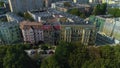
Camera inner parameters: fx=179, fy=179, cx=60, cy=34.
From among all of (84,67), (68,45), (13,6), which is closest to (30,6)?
(13,6)

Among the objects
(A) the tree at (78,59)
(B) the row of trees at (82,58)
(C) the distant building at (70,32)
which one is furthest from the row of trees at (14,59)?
(C) the distant building at (70,32)

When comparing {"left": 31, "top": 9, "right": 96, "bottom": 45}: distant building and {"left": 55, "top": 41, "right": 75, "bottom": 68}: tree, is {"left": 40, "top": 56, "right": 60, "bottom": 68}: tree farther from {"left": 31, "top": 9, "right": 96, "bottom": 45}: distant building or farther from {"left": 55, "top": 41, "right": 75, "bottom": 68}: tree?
{"left": 31, "top": 9, "right": 96, "bottom": 45}: distant building

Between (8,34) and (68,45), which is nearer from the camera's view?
(68,45)

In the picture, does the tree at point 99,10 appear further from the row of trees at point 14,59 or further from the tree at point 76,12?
the row of trees at point 14,59

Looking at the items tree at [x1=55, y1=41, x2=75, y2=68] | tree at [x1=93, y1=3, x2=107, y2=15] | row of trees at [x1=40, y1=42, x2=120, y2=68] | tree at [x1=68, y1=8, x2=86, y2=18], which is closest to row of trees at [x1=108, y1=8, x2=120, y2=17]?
tree at [x1=93, y1=3, x2=107, y2=15]

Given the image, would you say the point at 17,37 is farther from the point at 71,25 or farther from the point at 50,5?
the point at 50,5

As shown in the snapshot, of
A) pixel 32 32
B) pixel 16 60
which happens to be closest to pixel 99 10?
pixel 32 32
